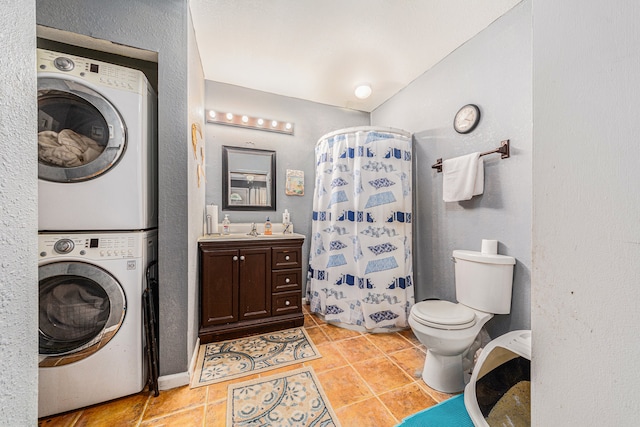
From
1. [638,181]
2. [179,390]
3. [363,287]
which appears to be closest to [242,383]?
[179,390]

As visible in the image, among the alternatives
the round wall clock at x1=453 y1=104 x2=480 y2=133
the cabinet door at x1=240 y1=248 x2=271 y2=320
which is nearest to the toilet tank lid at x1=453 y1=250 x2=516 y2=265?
the round wall clock at x1=453 y1=104 x2=480 y2=133

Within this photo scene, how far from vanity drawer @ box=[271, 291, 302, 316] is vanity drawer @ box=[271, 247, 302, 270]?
0.26 meters

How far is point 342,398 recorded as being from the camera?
1.35 m

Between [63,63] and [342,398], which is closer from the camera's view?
[63,63]

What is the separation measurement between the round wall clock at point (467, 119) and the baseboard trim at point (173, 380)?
8.84 feet

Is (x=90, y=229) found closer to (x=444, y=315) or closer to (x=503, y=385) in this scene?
(x=444, y=315)

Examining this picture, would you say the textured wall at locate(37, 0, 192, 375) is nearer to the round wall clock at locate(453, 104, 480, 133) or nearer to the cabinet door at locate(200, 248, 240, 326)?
the cabinet door at locate(200, 248, 240, 326)

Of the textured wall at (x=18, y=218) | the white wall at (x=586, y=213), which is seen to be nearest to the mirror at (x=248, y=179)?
the textured wall at (x=18, y=218)

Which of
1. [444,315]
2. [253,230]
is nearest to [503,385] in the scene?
[444,315]

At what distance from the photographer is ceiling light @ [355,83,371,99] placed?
243 centimetres

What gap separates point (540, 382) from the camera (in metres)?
0.53

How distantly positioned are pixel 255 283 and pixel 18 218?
175cm

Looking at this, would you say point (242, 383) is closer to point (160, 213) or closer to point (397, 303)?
point (160, 213)

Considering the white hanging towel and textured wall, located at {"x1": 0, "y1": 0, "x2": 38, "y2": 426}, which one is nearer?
textured wall, located at {"x1": 0, "y1": 0, "x2": 38, "y2": 426}
